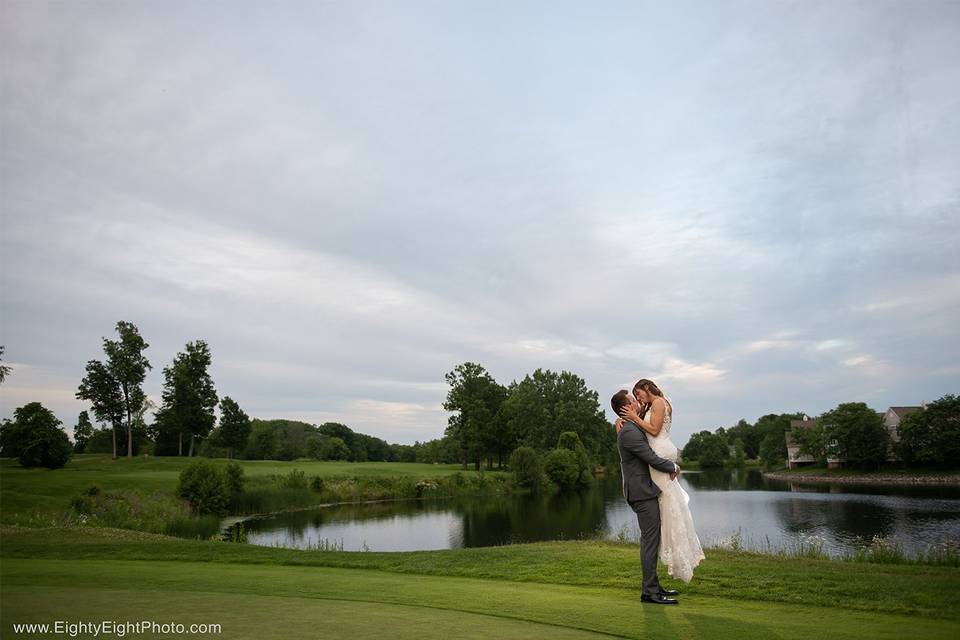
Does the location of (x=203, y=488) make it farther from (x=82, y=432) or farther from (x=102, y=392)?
(x=82, y=432)

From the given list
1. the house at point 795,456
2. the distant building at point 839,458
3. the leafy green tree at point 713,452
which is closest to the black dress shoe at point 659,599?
the distant building at point 839,458

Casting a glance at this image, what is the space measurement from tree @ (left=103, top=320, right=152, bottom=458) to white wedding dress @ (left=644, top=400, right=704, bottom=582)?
5441 centimetres

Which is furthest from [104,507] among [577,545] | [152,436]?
[152,436]

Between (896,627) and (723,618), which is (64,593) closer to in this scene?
(723,618)

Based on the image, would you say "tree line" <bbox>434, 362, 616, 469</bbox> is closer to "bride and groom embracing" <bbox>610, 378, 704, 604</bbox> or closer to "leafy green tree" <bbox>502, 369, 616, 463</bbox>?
"leafy green tree" <bbox>502, 369, 616, 463</bbox>

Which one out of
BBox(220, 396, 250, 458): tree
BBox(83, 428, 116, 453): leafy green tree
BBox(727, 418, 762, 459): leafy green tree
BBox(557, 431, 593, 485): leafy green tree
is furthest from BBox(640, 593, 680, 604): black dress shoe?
BBox(727, 418, 762, 459): leafy green tree

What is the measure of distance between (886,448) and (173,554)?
84.8 meters

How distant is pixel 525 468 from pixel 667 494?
57.3 meters

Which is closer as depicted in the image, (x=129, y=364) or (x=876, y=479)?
(x=129, y=364)

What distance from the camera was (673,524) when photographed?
22.1ft

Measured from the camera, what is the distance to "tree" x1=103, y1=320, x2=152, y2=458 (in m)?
50.4

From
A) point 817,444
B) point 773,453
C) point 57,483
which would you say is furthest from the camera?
point 773,453

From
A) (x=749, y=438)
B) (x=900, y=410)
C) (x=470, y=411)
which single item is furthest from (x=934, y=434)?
(x=749, y=438)

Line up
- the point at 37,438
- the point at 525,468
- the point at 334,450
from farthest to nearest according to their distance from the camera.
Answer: the point at 334,450 < the point at 525,468 < the point at 37,438
